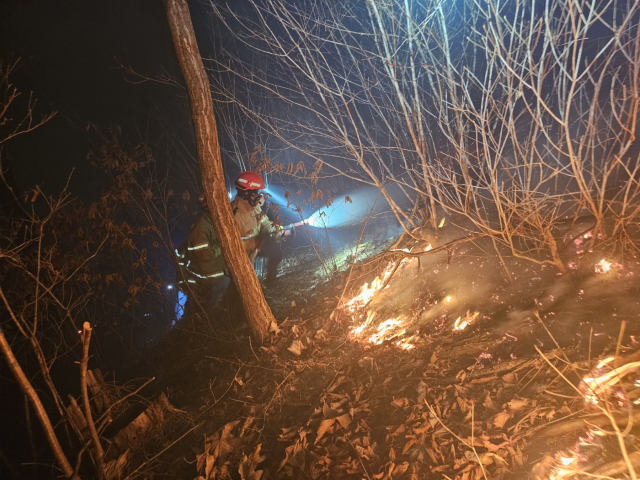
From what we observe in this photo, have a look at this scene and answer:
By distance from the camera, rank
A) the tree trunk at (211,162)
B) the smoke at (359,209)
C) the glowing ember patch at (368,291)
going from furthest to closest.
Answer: the smoke at (359,209) < the glowing ember patch at (368,291) < the tree trunk at (211,162)

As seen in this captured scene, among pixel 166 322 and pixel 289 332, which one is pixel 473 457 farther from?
pixel 166 322

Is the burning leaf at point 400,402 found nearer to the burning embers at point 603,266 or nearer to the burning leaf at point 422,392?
the burning leaf at point 422,392

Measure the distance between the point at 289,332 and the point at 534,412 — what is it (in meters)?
3.53

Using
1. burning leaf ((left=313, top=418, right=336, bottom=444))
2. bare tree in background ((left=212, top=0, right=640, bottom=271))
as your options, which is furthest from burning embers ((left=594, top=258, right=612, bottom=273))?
burning leaf ((left=313, top=418, right=336, bottom=444))

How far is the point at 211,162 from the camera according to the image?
489 centimetres

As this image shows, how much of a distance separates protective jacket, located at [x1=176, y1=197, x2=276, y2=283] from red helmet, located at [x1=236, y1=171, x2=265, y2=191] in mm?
300

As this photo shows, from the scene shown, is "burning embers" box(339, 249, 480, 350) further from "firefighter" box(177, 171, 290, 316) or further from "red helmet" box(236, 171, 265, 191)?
"red helmet" box(236, 171, 265, 191)

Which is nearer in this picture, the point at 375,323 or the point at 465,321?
the point at 465,321

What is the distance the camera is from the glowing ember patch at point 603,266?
13.2 ft

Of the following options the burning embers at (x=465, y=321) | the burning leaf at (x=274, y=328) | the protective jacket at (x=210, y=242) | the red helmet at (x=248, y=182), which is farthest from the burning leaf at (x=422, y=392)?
the red helmet at (x=248, y=182)

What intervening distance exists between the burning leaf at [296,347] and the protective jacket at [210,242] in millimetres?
2023

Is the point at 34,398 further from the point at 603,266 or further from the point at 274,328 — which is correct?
the point at 603,266

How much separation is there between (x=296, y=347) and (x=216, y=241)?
8.60 ft

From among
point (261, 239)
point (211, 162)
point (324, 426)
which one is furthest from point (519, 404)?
point (261, 239)
